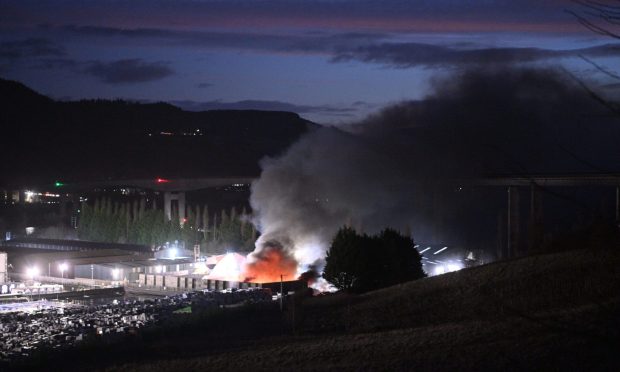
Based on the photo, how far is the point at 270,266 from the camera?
47.8 meters

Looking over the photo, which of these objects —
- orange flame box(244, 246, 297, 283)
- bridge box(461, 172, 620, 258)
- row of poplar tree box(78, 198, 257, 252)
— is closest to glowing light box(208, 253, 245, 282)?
orange flame box(244, 246, 297, 283)

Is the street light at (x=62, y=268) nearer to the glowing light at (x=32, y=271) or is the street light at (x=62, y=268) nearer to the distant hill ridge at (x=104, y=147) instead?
the glowing light at (x=32, y=271)

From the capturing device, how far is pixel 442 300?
2719 centimetres

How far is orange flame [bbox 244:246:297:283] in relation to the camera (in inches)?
1850

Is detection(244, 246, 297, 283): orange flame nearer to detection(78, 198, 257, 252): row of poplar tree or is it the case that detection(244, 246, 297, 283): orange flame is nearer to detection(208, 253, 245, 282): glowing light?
detection(208, 253, 245, 282): glowing light

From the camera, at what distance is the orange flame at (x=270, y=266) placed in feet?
154

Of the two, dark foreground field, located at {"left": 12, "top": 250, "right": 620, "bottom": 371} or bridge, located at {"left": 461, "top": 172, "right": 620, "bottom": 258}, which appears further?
bridge, located at {"left": 461, "top": 172, "right": 620, "bottom": 258}

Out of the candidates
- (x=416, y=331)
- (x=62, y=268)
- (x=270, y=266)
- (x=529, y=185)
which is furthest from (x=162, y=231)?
(x=416, y=331)

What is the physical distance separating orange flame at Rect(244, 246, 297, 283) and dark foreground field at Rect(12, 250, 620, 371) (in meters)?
14.3

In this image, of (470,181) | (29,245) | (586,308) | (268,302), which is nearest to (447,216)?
(470,181)

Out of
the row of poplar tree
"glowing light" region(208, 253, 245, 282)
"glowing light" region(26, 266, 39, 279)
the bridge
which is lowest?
"glowing light" region(26, 266, 39, 279)

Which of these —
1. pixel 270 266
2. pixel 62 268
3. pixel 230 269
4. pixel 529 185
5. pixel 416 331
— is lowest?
pixel 62 268

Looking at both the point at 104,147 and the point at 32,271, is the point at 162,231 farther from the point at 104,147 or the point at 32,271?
the point at 104,147

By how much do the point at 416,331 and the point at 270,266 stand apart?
26.4 metres
